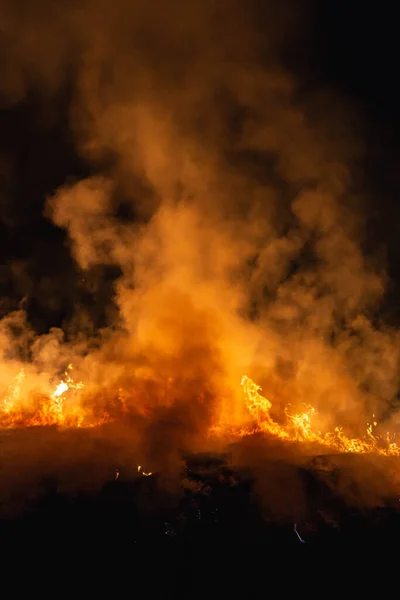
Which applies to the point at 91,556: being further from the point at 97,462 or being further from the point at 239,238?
the point at 239,238

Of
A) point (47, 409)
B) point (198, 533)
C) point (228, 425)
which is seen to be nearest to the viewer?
point (198, 533)

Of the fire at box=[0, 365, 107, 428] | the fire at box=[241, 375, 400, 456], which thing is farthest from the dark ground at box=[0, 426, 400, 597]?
the fire at box=[0, 365, 107, 428]

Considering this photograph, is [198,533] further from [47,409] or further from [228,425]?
[47,409]

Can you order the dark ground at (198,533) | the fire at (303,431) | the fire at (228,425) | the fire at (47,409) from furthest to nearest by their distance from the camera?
the fire at (47,409) → the fire at (228,425) → the fire at (303,431) → the dark ground at (198,533)

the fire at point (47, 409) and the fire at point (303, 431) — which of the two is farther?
the fire at point (47, 409)

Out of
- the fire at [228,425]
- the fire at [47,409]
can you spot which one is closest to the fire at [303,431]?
the fire at [228,425]

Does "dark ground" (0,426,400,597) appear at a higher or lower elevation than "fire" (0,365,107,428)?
lower

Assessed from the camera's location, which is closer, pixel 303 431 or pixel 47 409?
pixel 303 431

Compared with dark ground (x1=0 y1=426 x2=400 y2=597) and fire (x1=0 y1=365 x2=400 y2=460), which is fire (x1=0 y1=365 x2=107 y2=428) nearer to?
fire (x1=0 y1=365 x2=400 y2=460)

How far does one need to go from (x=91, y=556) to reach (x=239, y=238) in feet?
29.6

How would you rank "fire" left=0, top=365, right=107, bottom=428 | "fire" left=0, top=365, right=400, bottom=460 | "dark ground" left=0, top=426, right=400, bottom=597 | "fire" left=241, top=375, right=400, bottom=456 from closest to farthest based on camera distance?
"dark ground" left=0, top=426, right=400, bottom=597 → "fire" left=241, top=375, right=400, bottom=456 → "fire" left=0, top=365, right=400, bottom=460 → "fire" left=0, top=365, right=107, bottom=428

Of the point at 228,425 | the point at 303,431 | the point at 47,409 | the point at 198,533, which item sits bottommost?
the point at 198,533

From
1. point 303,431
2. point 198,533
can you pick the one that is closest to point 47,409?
point 198,533

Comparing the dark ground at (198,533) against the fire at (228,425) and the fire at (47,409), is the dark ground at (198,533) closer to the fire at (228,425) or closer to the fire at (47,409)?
the fire at (228,425)
